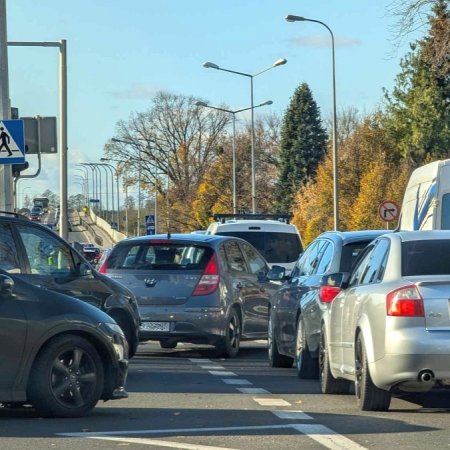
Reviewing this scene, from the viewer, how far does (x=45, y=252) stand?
41.5 ft

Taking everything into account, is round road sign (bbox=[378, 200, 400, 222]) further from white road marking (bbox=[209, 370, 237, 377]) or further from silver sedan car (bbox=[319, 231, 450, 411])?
silver sedan car (bbox=[319, 231, 450, 411])

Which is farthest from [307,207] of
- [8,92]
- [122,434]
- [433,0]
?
[122,434]

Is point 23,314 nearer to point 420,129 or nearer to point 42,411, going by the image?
point 42,411

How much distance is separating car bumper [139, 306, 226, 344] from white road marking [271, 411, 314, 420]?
6.57 m

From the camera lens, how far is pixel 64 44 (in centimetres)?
2825

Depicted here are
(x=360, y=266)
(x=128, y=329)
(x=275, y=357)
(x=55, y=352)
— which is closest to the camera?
(x=55, y=352)

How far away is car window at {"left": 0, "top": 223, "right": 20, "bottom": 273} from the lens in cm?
1191

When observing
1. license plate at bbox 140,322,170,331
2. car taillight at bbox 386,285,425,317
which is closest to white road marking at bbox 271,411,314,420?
car taillight at bbox 386,285,425,317

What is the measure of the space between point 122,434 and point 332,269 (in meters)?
5.04

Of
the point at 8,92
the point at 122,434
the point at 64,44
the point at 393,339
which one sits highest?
the point at 64,44

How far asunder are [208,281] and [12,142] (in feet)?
13.1

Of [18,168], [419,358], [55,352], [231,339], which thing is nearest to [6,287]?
[55,352]

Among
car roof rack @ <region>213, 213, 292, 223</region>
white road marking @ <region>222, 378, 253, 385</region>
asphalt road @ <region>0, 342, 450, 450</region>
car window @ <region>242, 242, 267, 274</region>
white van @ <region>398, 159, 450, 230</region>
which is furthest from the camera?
car roof rack @ <region>213, 213, 292, 223</region>

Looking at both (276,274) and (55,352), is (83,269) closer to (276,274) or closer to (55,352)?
(276,274)
